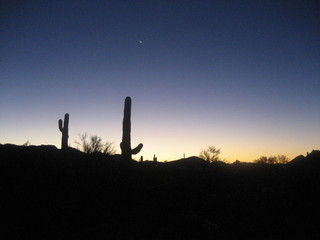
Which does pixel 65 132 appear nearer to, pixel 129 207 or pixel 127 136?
pixel 127 136

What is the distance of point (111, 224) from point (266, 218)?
7.39 m

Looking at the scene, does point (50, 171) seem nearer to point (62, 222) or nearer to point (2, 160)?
point (2, 160)

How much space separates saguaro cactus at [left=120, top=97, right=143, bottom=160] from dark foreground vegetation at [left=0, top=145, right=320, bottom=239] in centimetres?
76

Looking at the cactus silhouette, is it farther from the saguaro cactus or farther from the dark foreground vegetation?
the saguaro cactus

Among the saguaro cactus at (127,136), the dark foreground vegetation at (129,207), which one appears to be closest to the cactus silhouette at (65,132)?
the dark foreground vegetation at (129,207)

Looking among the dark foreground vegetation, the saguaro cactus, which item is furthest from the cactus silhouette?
the saguaro cactus

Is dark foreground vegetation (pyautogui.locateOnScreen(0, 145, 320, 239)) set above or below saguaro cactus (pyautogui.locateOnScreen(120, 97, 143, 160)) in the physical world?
below

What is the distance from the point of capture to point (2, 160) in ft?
47.2

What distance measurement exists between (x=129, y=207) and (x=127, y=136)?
4150 millimetres

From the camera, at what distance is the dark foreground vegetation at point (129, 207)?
27.1 feet

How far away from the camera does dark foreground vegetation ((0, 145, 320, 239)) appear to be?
325 inches

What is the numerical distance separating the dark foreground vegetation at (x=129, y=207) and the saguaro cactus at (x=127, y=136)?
76 centimetres

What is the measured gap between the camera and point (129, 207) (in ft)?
36.0

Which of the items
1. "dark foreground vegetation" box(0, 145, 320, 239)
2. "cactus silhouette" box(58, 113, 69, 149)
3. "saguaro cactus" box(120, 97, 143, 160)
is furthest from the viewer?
"cactus silhouette" box(58, 113, 69, 149)
